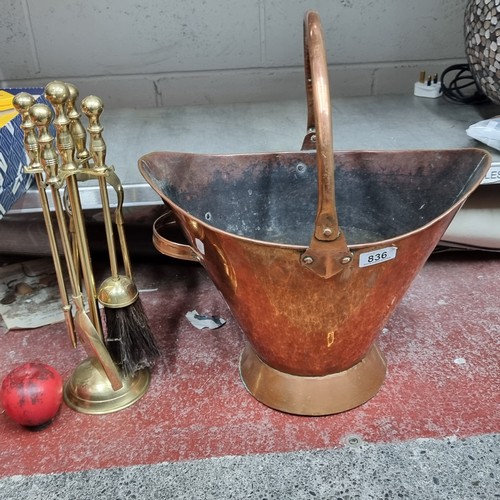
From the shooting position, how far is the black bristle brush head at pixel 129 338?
90cm

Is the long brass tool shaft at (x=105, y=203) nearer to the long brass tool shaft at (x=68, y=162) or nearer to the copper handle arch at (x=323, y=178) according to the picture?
the long brass tool shaft at (x=68, y=162)

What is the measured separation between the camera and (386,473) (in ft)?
2.58

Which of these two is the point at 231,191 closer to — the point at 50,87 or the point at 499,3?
the point at 50,87

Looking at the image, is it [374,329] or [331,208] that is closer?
[331,208]

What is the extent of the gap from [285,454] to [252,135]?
0.74 metres

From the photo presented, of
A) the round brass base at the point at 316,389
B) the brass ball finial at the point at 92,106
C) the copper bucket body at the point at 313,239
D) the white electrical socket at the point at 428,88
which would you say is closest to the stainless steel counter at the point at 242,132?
the white electrical socket at the point at 428,88

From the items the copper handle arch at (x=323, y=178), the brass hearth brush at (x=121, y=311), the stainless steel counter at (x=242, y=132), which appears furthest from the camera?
the stainless steel counter at (x=242, y=132)

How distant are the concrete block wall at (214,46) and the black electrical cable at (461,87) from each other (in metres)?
0.05

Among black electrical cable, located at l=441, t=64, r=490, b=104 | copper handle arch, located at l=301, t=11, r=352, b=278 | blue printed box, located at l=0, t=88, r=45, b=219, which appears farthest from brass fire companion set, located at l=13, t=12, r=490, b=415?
black electrical cable, located at l=441, t=64, r=490, b=104

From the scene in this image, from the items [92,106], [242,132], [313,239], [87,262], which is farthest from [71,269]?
[242,132]

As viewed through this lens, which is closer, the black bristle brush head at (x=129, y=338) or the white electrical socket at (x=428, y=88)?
the black bristle brush head at (x=129, y=338)

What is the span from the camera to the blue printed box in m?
0.95

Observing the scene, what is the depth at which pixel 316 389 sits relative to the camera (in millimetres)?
886

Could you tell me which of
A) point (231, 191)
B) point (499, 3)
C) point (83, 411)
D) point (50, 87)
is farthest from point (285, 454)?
point (499, 3)
